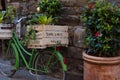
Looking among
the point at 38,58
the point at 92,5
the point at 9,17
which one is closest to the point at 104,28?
the point at 92,5

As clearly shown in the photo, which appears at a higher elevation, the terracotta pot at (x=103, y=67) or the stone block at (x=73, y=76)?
the terracotta pot at (x=103, y=67)

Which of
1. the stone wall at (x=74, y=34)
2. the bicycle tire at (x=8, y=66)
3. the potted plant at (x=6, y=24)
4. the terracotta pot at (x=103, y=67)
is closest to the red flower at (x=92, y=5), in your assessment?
the stone wall at (x=74, y=34)

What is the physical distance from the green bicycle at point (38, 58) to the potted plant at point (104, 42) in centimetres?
64

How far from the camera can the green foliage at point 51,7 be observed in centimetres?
440

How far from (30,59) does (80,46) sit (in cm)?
92

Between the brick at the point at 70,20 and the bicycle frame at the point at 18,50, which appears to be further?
the bicycle frame at the point at 18,50

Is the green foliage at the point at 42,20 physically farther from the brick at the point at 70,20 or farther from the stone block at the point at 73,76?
the stone block at the point at 73,76

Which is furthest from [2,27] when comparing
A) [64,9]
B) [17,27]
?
[64,9]

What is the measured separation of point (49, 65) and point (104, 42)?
4.22 feet

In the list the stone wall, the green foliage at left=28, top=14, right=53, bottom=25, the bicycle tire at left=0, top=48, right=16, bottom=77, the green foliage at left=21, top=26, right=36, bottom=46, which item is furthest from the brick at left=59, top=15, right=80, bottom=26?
the bicycle tire at left=0, top=48, right=16, bottom=77

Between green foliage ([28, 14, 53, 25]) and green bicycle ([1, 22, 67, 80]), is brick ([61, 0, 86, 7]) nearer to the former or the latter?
green foliage ([28, 14, 53, 25])

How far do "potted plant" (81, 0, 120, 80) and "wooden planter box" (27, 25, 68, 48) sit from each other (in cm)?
70

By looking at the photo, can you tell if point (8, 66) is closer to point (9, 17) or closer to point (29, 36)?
point (9, 17)

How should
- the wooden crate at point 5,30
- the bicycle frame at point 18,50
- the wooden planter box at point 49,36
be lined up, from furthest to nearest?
the wooden crate at point 5,30
the bicycle frame at point 18,50
the wooden planter box at point 49,36
